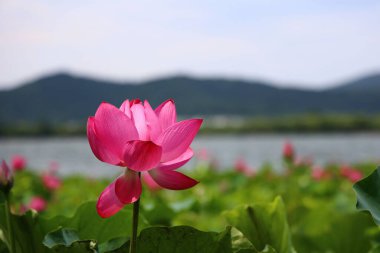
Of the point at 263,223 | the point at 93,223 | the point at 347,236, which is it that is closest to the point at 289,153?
the point at 347,236

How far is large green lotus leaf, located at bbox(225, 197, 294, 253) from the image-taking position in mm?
778

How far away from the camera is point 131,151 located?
1.73ft

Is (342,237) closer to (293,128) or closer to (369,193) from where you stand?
(369,193)

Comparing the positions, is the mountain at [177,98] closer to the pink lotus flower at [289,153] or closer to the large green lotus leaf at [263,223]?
the pink lotus flower at [289,153]

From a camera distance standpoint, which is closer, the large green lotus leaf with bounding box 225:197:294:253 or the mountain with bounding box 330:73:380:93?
the large green lotus leaf with bounding box 225:197:294:253

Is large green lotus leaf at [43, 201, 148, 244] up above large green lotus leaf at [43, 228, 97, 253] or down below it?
below

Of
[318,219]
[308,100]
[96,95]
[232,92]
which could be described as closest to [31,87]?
[96,95]

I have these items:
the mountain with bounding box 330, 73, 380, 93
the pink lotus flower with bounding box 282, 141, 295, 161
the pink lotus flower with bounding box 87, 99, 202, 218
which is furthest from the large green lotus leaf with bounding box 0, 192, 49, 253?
the mountain with bounding box 330, 73, 380, 93

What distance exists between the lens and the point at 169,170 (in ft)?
1.80

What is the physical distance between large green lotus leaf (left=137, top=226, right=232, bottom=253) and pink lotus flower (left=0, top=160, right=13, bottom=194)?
0.63 ft

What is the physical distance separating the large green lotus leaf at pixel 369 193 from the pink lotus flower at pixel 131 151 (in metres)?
0.25

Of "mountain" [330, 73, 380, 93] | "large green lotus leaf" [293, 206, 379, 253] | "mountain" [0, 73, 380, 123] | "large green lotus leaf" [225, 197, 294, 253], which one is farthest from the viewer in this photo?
"mountain" [330, 73, 380, 93]

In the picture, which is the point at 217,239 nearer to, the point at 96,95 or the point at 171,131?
the point at 171,131

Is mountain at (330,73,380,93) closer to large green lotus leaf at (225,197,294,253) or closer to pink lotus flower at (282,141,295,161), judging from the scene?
pink lotus flower at (282,141,295,161)
